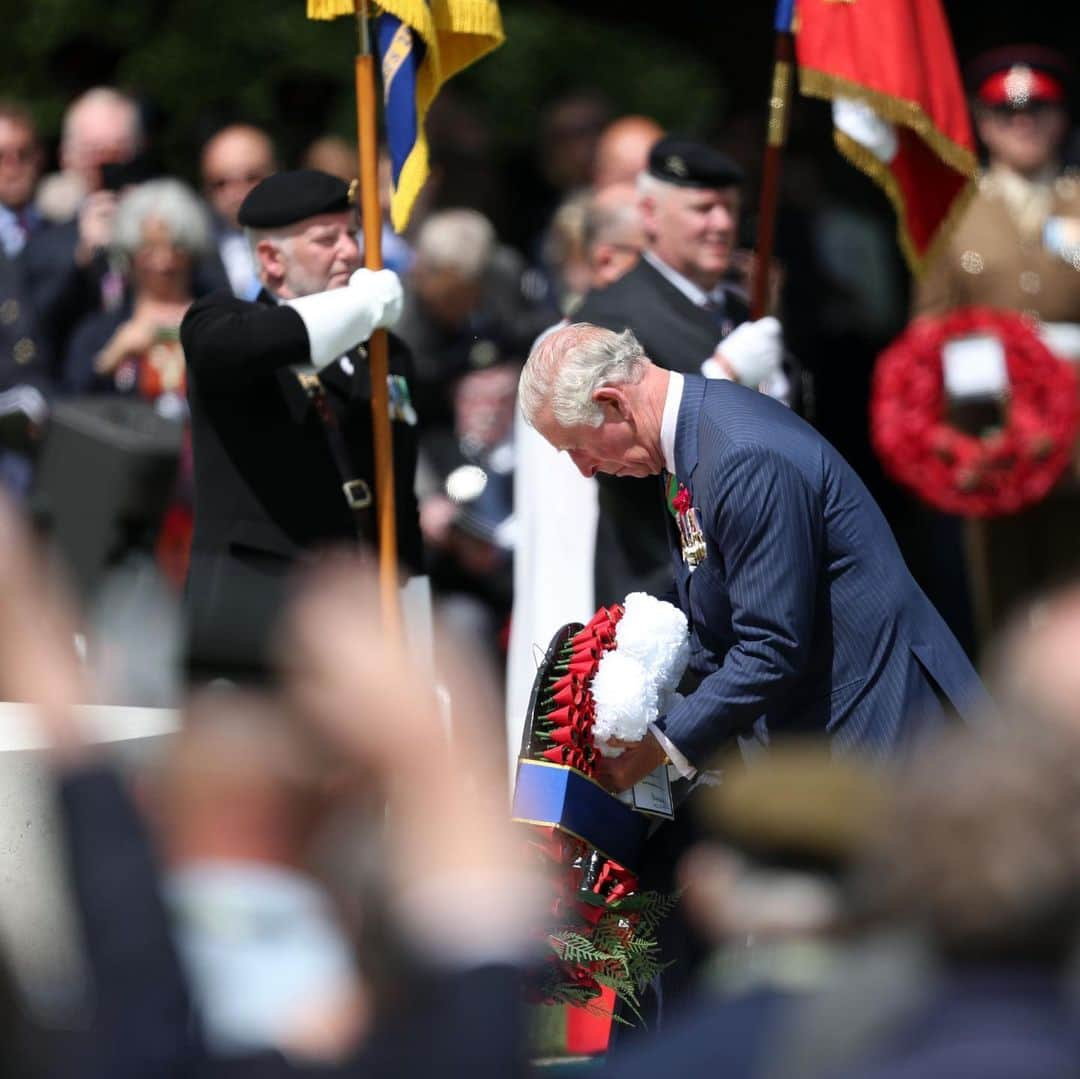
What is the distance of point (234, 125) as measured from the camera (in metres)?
8.29

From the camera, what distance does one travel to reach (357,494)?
19.6ft

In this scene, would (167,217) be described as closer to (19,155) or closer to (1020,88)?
(19,155)

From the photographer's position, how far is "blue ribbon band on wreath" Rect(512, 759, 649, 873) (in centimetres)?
482

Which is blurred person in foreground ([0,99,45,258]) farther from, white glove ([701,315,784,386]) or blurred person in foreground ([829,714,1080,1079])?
blurred person in foreground ([829,714,1080,1079])

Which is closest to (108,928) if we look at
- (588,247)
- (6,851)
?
(6,851)

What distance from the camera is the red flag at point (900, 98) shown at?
653 cm

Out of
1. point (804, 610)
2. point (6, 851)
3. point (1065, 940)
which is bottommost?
point (6, 851)

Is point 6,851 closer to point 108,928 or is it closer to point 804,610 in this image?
point 804,610

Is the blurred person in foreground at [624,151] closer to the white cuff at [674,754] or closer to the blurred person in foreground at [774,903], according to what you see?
the white cuff at [674,754]

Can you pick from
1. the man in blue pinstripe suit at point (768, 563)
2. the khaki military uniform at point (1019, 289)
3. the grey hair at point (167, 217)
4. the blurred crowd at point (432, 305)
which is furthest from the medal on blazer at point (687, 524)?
the khaki military uniform at point (1019, 289)

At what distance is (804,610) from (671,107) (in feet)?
19.1

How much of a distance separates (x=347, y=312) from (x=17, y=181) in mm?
2940

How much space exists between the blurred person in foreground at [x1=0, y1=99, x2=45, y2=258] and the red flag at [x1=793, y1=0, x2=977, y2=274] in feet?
9.35

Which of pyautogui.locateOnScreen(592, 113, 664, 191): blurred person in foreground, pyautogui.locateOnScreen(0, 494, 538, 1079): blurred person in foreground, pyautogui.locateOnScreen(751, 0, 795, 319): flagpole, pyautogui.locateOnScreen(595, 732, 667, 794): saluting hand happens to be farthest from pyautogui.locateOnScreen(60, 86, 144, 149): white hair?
pyautogui.locateOnScreen(0, 494, 538, 1079): blurred person in foreground
